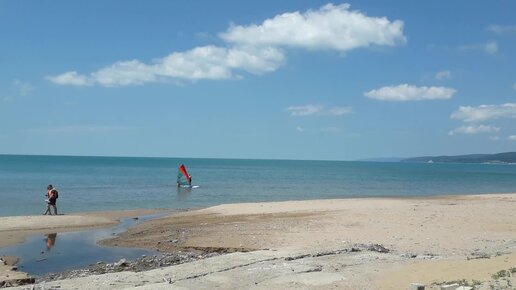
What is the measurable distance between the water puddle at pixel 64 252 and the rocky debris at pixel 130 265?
85 centimetres

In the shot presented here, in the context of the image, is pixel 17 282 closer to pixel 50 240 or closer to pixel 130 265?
pixel 130 265

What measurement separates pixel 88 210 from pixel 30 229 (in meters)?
9.81

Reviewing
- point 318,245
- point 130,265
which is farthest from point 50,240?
point 318,245

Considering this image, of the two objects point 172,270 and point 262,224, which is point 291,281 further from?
point 262,224

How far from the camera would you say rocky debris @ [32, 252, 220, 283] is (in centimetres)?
1330

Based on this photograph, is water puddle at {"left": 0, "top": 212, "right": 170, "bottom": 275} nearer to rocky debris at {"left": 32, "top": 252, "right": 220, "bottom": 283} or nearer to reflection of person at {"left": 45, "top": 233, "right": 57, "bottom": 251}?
reflection of person at {"left": 45, "top": 233, "right": 57, "bottom": 251}

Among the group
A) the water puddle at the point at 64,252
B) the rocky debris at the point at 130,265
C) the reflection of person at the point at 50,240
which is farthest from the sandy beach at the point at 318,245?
the rocky debris at the point at 130,265

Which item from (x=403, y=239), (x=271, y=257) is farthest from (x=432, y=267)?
(x=403, y=239)

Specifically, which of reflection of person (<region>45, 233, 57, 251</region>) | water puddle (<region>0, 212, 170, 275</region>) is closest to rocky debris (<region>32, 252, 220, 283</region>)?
water puddle (<region>0, 212, 170, 275</region>)

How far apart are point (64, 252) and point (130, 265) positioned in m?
4.42

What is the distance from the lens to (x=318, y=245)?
15.7m

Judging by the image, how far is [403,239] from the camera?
55.3 ft

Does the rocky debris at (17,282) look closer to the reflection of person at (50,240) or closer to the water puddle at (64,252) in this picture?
the water puddle at (64,252)

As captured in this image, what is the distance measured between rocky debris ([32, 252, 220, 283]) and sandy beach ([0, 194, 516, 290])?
5.20 ft
